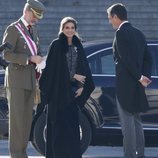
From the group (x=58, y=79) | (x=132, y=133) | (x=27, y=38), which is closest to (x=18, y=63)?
(x=27, y=38)

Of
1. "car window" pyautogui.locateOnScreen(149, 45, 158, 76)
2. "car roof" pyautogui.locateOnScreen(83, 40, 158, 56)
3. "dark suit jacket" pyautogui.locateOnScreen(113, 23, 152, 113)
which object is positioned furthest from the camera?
"car roof" pyautogui.locateOnScreen(83, 40, 158, 56)

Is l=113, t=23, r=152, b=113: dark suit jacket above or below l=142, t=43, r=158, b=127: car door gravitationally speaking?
above

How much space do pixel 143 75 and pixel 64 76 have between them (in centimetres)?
95

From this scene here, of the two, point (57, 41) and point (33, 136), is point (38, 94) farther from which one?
point (33, 136)

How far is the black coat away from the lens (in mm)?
9008

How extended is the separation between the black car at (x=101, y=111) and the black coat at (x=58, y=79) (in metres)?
1.19

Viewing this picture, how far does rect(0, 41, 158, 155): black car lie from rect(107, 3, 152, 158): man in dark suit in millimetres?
857

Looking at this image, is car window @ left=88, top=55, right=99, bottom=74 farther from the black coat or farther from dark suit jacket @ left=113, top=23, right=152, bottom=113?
the black coat

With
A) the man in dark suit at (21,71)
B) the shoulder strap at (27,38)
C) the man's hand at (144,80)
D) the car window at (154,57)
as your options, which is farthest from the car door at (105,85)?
the shoulder strap at (27,38)

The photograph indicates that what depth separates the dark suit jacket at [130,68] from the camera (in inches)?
367

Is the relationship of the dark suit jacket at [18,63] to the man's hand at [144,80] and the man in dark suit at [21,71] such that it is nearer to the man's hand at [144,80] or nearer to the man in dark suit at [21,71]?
the man in dark suit at [21,71]

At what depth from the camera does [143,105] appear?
31.0ft

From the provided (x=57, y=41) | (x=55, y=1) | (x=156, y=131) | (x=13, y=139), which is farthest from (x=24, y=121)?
(x=55, y=1)

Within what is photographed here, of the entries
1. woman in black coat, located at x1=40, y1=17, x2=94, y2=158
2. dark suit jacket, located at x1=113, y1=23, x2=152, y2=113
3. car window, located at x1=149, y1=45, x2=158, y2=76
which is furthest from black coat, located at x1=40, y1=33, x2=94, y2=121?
car window, located at x1=149, y1=45, x2=158, y2=76
